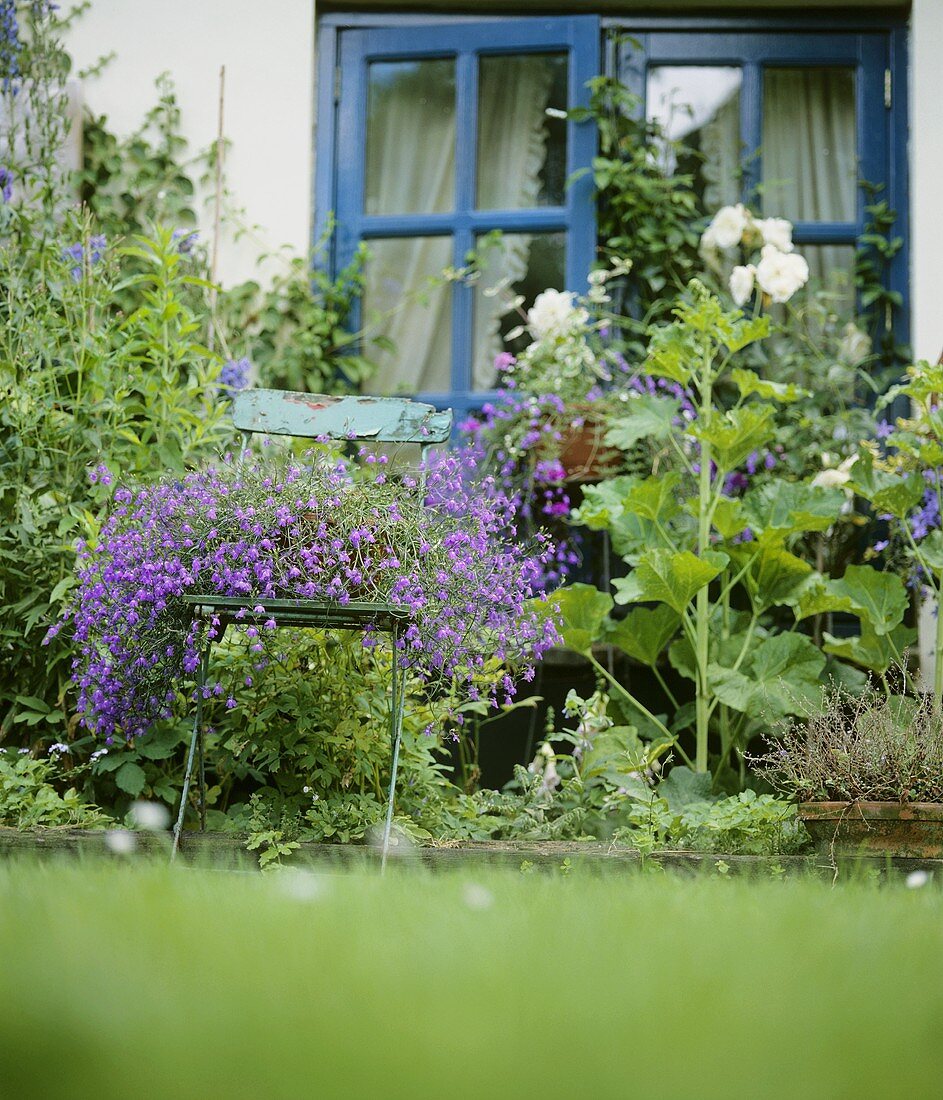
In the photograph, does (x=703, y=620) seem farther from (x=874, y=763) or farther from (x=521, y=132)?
(x=521, y=132)

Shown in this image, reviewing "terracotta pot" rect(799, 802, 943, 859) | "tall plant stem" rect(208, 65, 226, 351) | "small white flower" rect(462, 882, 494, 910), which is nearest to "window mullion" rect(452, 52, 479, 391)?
"tall plant stem" rect(208, 65, 226, 351)

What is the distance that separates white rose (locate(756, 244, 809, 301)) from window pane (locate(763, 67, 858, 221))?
545mm

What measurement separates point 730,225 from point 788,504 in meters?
1.35

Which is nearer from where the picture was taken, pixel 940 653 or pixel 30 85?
pixel 940 653

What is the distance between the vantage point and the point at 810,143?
491 cm

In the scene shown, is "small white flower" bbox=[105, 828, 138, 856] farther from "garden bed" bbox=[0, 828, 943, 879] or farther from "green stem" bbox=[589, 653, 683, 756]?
"green stem" bbox=[589, 653, 683, 756]

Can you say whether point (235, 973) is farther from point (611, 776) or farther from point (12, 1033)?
point (611, 776)

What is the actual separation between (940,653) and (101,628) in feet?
7.05

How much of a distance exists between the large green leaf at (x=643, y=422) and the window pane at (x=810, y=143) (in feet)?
4.90

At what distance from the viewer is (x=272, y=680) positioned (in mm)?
3154

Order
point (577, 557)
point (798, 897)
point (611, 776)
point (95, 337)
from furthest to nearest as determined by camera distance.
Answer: point (577, 557) < point (95, 337) < point (611, 776) < point (798, 897)

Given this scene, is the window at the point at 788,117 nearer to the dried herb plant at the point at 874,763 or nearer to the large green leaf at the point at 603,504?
the large green leaf at the point at 603,504

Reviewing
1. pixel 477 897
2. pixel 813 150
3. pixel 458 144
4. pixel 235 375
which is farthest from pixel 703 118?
pixel 477 897

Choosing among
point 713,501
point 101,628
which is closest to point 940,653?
point 713,501
